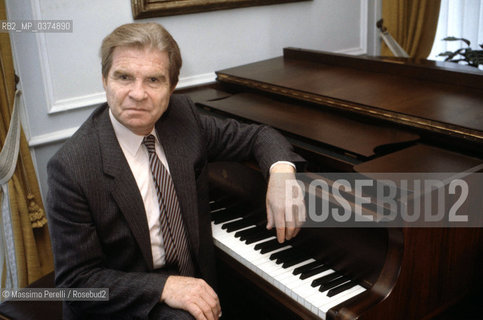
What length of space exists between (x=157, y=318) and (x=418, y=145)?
1004mm

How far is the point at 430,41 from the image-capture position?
4.06 m

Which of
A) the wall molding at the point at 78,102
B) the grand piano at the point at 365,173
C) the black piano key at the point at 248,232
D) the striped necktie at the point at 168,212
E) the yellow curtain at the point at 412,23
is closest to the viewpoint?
the grand piano at the point at 365,173

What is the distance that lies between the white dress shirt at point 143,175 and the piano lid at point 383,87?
2.69 ft

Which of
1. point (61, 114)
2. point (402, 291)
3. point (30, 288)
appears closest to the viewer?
point (402, 291)

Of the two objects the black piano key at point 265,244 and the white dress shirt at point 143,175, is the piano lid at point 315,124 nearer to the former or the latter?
the black piano key at point 265,244

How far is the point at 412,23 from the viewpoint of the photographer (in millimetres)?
3908

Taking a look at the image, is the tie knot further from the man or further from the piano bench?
the piano bench

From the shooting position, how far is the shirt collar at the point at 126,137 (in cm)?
167

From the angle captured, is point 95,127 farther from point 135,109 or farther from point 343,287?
point 343,287

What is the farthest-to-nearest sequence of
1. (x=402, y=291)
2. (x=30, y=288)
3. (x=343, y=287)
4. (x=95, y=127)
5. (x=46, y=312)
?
(x=30, y=288) → (x=46, y=312) → (x=95, y=127) → (x=343, y=287) → (x=402, y=291)

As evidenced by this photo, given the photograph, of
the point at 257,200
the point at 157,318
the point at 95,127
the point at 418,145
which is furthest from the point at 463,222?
the point at 95,127

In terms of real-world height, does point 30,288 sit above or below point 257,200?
below

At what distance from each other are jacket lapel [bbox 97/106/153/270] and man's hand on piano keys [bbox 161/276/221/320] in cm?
16

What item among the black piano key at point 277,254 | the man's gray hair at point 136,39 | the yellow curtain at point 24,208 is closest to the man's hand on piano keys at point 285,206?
the black piano key at point 277,254
